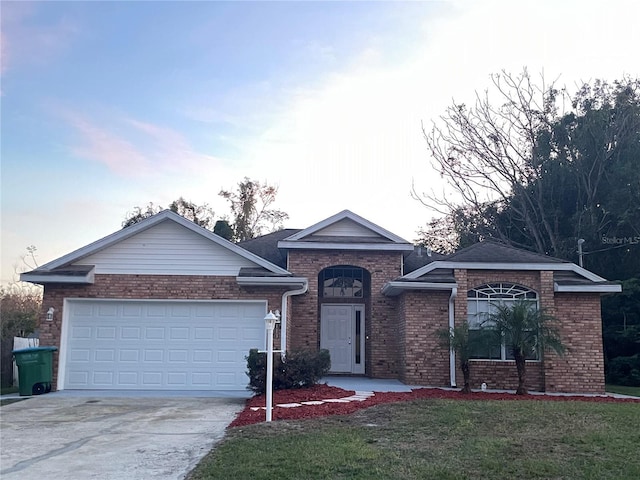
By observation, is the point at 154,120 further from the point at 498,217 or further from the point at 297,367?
the point at 498,217

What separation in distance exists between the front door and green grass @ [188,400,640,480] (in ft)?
26.3

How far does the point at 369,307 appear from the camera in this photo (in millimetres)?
17656

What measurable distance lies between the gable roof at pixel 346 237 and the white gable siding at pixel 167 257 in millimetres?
2672

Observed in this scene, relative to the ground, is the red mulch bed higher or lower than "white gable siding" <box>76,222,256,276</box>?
lower

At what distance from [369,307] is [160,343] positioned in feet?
20.9

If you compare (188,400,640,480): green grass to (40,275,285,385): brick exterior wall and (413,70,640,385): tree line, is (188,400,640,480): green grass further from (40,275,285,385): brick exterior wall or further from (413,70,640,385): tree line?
(413,70,640,385): tree line

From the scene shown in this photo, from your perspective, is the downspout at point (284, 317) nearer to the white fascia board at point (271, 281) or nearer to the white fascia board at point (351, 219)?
the white fascia board at point (271, 281)

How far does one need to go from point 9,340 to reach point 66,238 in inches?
147

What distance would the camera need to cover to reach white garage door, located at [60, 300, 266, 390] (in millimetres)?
14211

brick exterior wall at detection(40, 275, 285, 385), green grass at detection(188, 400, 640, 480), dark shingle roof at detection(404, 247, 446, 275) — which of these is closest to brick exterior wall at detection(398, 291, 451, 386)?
brick exterior wall at detection(40, 275, 285, 385)

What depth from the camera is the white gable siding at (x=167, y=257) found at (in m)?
14.7

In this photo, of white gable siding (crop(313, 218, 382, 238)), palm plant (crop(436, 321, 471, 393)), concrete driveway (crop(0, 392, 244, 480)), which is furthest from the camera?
white gable siding (crop(313, 218, 382, 238))

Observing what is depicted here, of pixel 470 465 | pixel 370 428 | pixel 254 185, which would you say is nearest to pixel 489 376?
pixel 370 428

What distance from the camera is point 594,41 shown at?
50.1 feet
